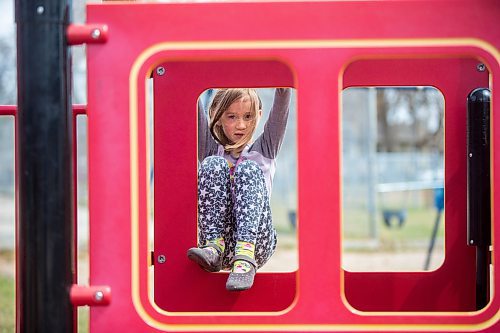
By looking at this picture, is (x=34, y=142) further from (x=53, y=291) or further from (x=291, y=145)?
(x=291, y=145)

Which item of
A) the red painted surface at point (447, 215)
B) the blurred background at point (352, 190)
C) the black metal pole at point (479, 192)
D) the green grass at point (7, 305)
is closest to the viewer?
the black metal pole at point (479, 192)

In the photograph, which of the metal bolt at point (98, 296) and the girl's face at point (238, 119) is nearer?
the metal bolt at point (98, 296)

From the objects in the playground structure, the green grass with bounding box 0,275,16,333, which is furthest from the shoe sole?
the green grass with bounding box 0,275,16,333

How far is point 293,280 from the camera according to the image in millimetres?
2355

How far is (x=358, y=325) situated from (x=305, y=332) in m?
0.11

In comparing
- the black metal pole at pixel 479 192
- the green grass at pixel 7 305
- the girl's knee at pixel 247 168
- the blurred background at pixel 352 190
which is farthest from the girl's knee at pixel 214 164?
the blurred background at pixel 352 190

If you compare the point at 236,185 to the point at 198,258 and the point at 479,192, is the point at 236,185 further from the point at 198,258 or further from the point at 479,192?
the point at 479,192

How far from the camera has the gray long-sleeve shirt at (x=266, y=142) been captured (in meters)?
2.51

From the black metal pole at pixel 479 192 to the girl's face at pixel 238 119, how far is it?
2.78 ft

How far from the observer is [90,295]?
4.80ft

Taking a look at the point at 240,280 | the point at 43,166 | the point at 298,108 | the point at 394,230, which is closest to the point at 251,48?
the point at 298,108

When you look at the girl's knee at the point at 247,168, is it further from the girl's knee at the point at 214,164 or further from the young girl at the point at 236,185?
the girl's knee at the point at 214,164

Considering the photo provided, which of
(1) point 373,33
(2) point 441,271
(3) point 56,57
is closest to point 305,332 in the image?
(1) point 373,33

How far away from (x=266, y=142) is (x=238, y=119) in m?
0.13
